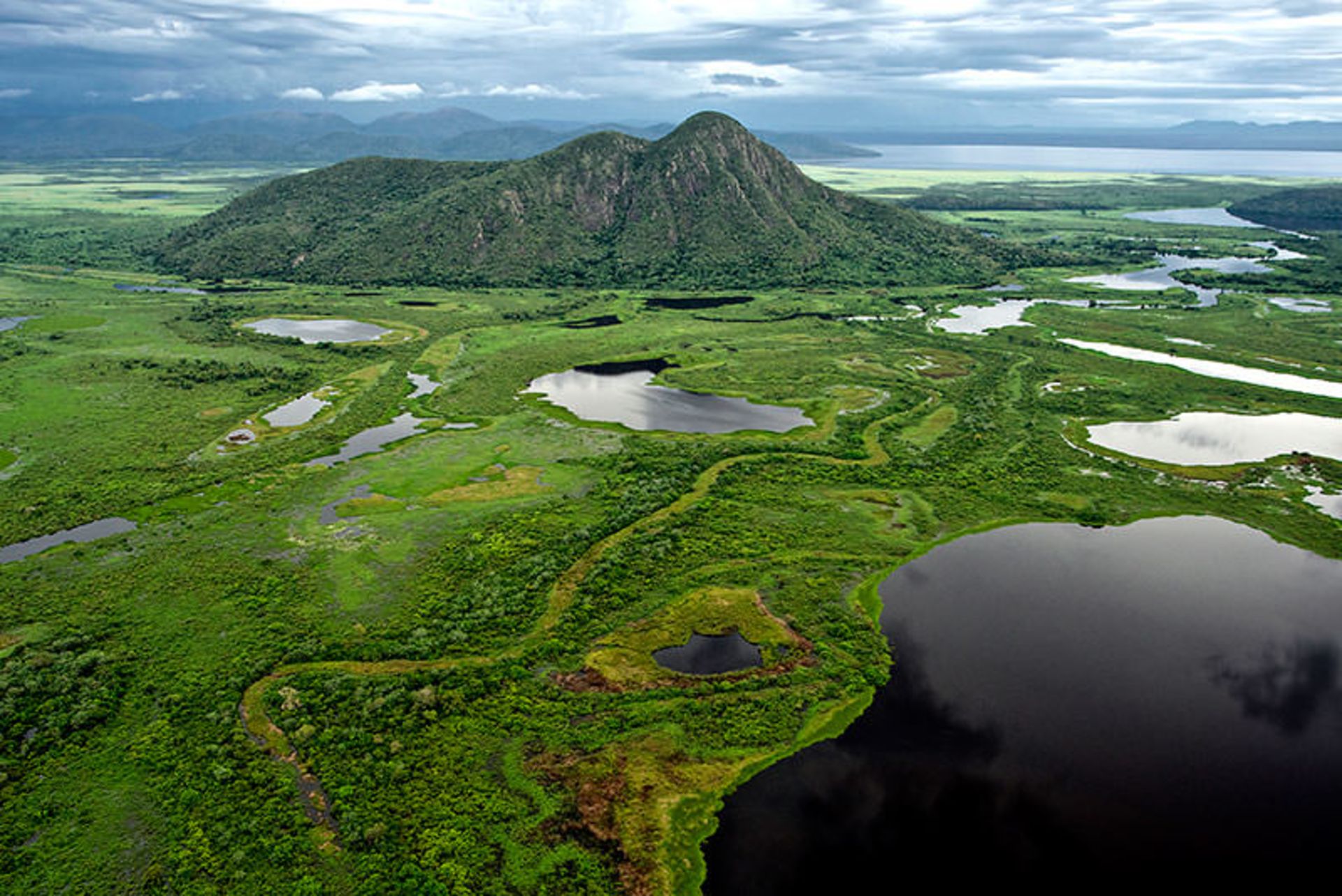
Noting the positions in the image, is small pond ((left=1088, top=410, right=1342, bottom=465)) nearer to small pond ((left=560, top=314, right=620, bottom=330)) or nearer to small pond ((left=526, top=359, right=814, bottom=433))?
small pond ((left=526, top=359, right=814, bottom=433))

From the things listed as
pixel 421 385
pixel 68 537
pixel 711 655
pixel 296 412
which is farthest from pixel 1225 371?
pixel 68 537

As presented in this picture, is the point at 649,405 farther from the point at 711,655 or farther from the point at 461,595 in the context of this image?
the point at 711,655

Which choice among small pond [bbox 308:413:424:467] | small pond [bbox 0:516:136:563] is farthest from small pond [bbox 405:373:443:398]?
small pond [bbox 0:516:136:563]

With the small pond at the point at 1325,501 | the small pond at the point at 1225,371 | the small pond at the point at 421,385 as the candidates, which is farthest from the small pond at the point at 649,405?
the small pond at the point at 1225,371

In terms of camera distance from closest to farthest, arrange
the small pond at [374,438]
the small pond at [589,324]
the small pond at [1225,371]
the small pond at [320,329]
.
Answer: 1. the small pond at [374,438]
2. the small pond at [1225,371]
3. the small pond at [320,329]
4. the small pond at [589,324]

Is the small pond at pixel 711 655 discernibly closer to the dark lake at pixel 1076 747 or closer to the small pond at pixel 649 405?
the dark lake at pixel 1076 747
